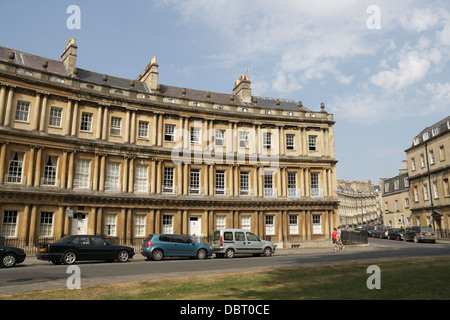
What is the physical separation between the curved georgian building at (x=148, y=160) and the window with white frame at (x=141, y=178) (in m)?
0.08

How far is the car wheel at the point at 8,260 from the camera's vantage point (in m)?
16.1

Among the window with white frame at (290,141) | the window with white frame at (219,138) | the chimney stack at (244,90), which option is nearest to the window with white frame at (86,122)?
the window with white frame at (219,138)

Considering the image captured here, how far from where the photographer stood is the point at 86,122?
2797cm

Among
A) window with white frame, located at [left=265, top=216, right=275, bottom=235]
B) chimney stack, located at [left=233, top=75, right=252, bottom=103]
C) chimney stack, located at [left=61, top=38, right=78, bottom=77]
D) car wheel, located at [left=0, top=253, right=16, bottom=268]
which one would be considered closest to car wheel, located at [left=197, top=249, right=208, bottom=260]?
car wheel, located at [left=0, top=253, right=16, bottom=268]

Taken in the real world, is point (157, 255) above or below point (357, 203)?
below

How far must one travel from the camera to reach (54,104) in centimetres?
2673

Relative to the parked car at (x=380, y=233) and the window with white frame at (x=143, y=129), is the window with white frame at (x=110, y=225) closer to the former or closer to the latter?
the window with white frame at (x=143, y=129)

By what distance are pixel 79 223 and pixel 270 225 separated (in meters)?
16.3

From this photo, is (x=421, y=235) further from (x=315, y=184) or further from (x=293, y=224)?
(x=293, y=224)

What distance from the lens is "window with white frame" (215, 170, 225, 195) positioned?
31891mm

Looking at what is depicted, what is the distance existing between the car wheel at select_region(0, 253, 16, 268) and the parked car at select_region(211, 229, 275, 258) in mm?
11048

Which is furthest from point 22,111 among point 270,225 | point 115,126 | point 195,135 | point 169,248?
point 270,225
